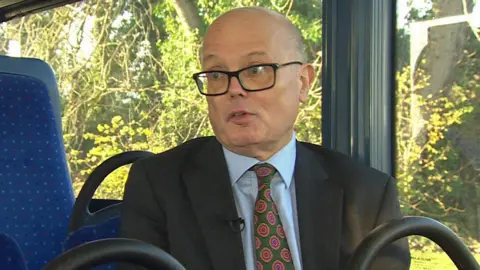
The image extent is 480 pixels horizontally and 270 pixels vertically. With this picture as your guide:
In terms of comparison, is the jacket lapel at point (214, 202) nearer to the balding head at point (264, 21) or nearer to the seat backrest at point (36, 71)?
the balding head at point (264, 21)

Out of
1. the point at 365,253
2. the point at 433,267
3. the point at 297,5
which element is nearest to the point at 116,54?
the point at 297,5

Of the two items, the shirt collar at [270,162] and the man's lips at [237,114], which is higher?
the man's lips at [237,114]

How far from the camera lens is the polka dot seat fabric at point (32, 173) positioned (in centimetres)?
187

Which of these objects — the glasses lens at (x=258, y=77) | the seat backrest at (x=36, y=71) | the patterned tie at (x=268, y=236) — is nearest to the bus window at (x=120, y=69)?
the seat backrest at (x=36, y=71)

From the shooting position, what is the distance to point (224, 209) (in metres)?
1.33

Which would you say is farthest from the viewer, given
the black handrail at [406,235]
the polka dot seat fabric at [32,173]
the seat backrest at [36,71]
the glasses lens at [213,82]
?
the seat backrest at [36,71]

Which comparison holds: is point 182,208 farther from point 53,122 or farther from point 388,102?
point 53,122

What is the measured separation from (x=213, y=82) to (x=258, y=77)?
0.32ft

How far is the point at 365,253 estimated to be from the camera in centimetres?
97

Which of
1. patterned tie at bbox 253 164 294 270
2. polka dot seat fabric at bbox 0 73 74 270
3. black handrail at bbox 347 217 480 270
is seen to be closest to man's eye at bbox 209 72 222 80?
patterned tie at bbox 253 164 294 270

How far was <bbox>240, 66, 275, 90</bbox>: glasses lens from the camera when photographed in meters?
1.28

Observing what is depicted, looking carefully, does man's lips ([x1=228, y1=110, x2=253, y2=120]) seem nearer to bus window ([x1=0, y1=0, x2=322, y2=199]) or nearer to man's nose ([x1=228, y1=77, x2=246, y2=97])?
man's nose ([x1=228, y1=77, x2=246, y2=97])

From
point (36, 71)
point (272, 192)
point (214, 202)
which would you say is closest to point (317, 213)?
point (272, 192)

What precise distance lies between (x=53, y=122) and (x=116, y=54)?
441 millimetres
